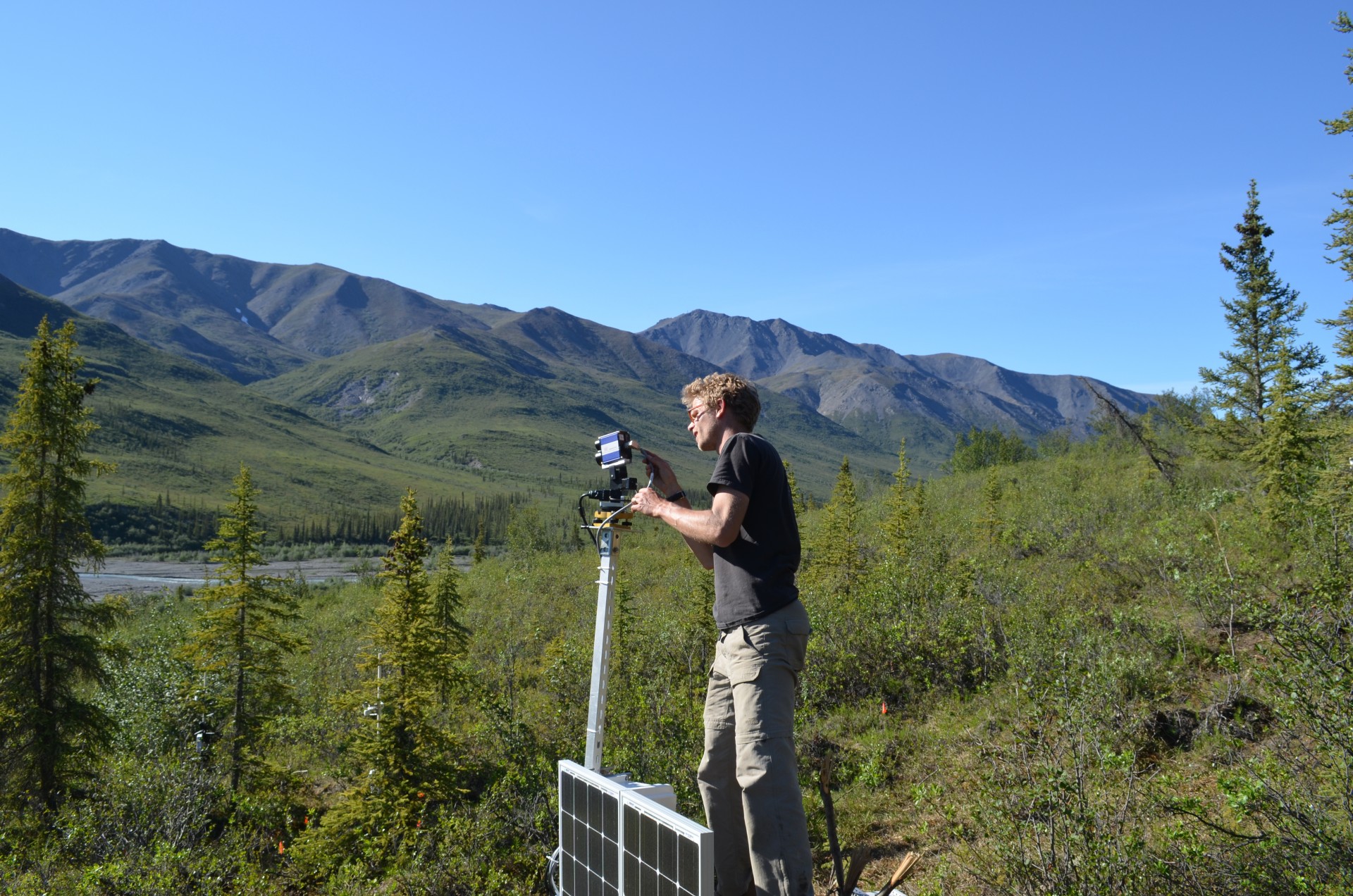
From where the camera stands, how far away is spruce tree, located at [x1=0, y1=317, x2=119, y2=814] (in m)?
10.4

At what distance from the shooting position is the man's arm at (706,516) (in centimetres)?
334

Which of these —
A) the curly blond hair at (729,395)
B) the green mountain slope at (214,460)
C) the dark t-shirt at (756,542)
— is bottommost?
the green mountain slope at (214,460)

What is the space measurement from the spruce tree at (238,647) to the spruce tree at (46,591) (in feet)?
4.47

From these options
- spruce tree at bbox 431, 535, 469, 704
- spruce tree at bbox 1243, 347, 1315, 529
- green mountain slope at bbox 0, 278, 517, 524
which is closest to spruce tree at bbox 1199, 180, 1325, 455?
spruce tree at bbox 1243, 347, 1315, 529

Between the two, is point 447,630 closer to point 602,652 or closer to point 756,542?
point 602,652

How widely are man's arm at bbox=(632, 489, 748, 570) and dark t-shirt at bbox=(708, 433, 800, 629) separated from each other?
0.05 meters

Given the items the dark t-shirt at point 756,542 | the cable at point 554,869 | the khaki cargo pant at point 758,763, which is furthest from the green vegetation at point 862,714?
the dark t-shirt at point 756,542

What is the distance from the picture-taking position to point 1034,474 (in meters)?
33.3

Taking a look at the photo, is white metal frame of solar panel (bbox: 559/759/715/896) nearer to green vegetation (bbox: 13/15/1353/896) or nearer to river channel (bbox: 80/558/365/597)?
green vegetation (bbox: 13/15/1353/896)

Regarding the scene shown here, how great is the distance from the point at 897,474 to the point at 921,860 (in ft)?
65.2

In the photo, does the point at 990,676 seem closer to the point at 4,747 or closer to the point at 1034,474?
the point at 4,747

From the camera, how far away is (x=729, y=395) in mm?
3773

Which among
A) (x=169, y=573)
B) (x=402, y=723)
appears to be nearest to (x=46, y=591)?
(x=402, y=723)

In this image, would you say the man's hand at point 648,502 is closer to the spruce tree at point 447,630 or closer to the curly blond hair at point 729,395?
the curly blond hair at point 729,395
